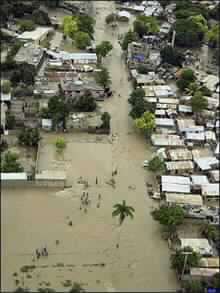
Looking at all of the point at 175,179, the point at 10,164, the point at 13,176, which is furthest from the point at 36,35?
the point at 175,179

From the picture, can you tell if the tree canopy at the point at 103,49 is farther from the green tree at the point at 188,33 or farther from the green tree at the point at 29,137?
the green tree at the point at 29,137

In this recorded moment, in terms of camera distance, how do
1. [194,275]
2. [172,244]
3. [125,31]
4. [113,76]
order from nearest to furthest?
[194,275] < [172,244] < [113,76] < [125,31]

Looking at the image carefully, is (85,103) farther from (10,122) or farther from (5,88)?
(5,88)

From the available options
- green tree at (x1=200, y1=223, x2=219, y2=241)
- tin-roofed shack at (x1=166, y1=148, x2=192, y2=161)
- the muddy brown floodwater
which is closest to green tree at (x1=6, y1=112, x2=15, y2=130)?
the muddy brown floodwater

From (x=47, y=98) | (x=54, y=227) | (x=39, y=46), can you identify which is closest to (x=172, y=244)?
(x=54, y=227)

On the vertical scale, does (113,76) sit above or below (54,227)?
above

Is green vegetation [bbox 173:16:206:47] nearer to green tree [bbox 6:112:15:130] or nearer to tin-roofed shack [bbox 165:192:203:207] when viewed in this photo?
green tree [bbox 6:112:15:130]

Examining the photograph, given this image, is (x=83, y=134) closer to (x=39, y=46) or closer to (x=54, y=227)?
(x=54, y=227)
